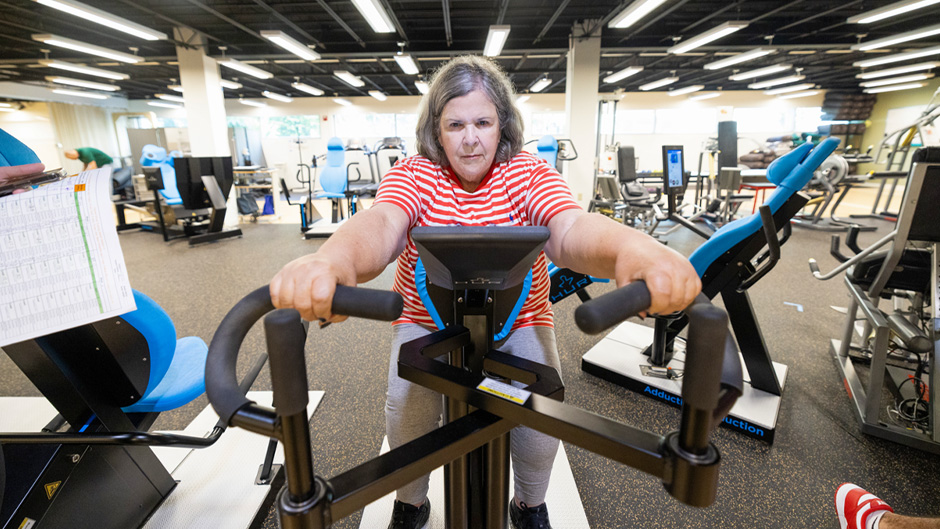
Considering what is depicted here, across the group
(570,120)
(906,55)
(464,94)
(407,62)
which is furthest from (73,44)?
(906,55)

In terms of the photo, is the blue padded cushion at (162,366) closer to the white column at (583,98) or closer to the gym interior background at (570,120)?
the gym interior background at (570,120)

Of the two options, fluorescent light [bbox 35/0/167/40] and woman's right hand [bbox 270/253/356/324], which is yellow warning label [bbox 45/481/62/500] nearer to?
woman's right hand [bbox 270/253/356/324]

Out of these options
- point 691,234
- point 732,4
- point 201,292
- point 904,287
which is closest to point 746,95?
point 732,4

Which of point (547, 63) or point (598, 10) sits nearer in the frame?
point (598, 10)

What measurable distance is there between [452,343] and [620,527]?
1098 mm

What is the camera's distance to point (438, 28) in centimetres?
794

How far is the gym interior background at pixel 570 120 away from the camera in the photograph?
1681mm

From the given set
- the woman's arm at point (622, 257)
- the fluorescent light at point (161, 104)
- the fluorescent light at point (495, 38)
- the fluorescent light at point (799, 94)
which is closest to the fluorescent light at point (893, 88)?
the fluorescent light at point (799, 94)

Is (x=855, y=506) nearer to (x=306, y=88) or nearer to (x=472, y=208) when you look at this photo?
(x=472, y=208)

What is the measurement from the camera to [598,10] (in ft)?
22.4

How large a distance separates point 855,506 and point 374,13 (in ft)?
21.0

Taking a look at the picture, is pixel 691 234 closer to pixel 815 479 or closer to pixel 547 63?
pixel 815 479

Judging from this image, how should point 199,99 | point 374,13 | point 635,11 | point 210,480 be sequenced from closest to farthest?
point 210,480
point 374,13
point 635,11
point 199,99

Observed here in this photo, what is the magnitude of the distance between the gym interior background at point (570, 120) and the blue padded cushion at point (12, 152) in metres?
1.32
